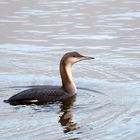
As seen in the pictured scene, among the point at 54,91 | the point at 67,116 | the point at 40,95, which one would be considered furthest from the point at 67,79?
the point at 67,116

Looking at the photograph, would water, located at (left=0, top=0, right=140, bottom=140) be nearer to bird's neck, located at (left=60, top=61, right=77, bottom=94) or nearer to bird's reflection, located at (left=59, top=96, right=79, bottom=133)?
bird's reflection, located at (left=59, top=96, right=79, bottom=133)

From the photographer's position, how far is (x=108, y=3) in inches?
993

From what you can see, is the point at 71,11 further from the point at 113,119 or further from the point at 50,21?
the point at 113,119

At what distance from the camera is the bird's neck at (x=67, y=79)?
46.4ft

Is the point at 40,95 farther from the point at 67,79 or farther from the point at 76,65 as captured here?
the point at 76,65

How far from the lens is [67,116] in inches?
496

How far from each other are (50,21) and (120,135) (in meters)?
10.8

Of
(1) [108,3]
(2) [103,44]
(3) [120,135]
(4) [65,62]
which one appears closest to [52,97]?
(4) [65,62]

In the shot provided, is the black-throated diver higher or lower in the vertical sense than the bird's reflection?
higher

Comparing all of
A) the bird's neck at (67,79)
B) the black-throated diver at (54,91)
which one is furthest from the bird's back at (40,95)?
the bird's neck at (67,79)

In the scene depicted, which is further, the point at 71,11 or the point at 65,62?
the point at 71,11

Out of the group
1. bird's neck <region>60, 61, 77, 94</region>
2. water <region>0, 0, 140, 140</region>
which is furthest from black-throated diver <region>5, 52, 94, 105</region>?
water <region>0, 0, 140, 140</region>

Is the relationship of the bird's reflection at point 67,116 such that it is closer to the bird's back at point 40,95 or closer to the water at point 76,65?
the water at point 76,65

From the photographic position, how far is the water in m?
11.8
